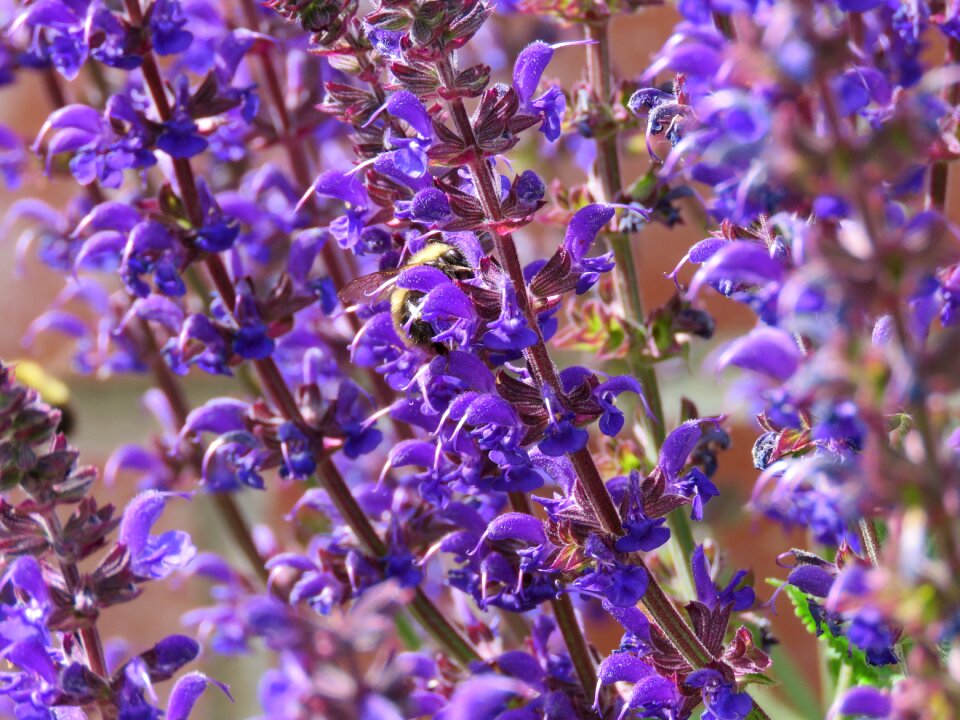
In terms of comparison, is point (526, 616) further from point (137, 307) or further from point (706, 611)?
point (137, 307)

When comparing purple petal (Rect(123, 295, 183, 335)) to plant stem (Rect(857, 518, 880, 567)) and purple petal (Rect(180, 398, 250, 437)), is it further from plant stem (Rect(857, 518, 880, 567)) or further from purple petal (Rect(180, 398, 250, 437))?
plant stem (Rect(857, 518, 880, 567))

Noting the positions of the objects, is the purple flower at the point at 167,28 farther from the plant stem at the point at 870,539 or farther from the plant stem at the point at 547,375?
the plant stem at the point at 870,539

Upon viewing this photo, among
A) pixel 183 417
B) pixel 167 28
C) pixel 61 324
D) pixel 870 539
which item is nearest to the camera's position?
pixel 870 539

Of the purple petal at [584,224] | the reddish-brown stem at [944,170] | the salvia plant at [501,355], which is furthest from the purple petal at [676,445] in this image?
the reddish-brown stem at [944,170]

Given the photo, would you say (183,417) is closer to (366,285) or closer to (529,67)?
(366,285)

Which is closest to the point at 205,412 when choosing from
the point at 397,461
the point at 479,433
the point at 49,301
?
the point at 397,461

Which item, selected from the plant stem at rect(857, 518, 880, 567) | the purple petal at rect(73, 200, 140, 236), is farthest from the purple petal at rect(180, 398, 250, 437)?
the plant stem at rect(857, 518, 880, 567)

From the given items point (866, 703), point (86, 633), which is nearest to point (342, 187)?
point (86, 633)
